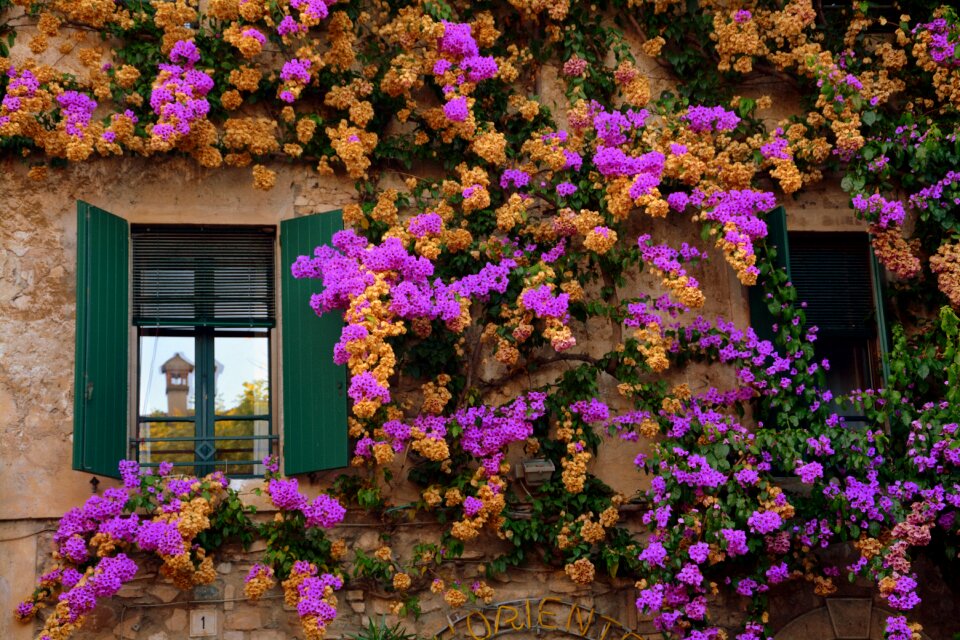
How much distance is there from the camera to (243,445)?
921cm

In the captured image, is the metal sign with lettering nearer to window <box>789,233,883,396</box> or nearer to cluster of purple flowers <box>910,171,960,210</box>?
window <box>789,233,883,396</box>

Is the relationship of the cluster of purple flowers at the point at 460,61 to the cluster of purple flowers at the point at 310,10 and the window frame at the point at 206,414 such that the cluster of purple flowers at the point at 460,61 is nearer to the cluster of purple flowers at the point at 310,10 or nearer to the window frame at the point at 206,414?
the cluster of purple flowers at the point at 310,10

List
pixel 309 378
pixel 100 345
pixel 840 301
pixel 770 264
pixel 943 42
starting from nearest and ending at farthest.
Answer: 1. pixel 100 345
2. pixel 309 378
3. pixel 770 264
4. pixel 943 42
5. pixel 840 301

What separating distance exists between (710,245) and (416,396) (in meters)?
2.24

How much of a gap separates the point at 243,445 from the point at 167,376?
64 centimetres

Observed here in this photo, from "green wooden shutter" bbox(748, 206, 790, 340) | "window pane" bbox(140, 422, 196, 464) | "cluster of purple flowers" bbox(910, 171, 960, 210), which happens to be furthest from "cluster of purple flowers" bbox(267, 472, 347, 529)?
"cluster of purple flowers" bbox(910, 171, 960, 210)

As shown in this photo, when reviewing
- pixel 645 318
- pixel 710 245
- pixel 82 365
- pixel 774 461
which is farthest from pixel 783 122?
pixel 82 365

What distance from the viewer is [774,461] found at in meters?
9.06

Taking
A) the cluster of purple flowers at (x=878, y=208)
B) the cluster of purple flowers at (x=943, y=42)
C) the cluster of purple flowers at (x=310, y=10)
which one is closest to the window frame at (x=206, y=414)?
the cluster of purple flowers at (x=310, y=10)

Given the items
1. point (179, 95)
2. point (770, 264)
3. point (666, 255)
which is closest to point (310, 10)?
point (179, 95)

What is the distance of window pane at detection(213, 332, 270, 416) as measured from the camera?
930 cm

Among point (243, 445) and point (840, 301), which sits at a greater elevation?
point (840, 301)

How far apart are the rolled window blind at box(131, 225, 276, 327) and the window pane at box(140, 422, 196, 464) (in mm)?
629

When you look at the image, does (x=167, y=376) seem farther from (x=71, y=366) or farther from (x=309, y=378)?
(x=309, y=378)
